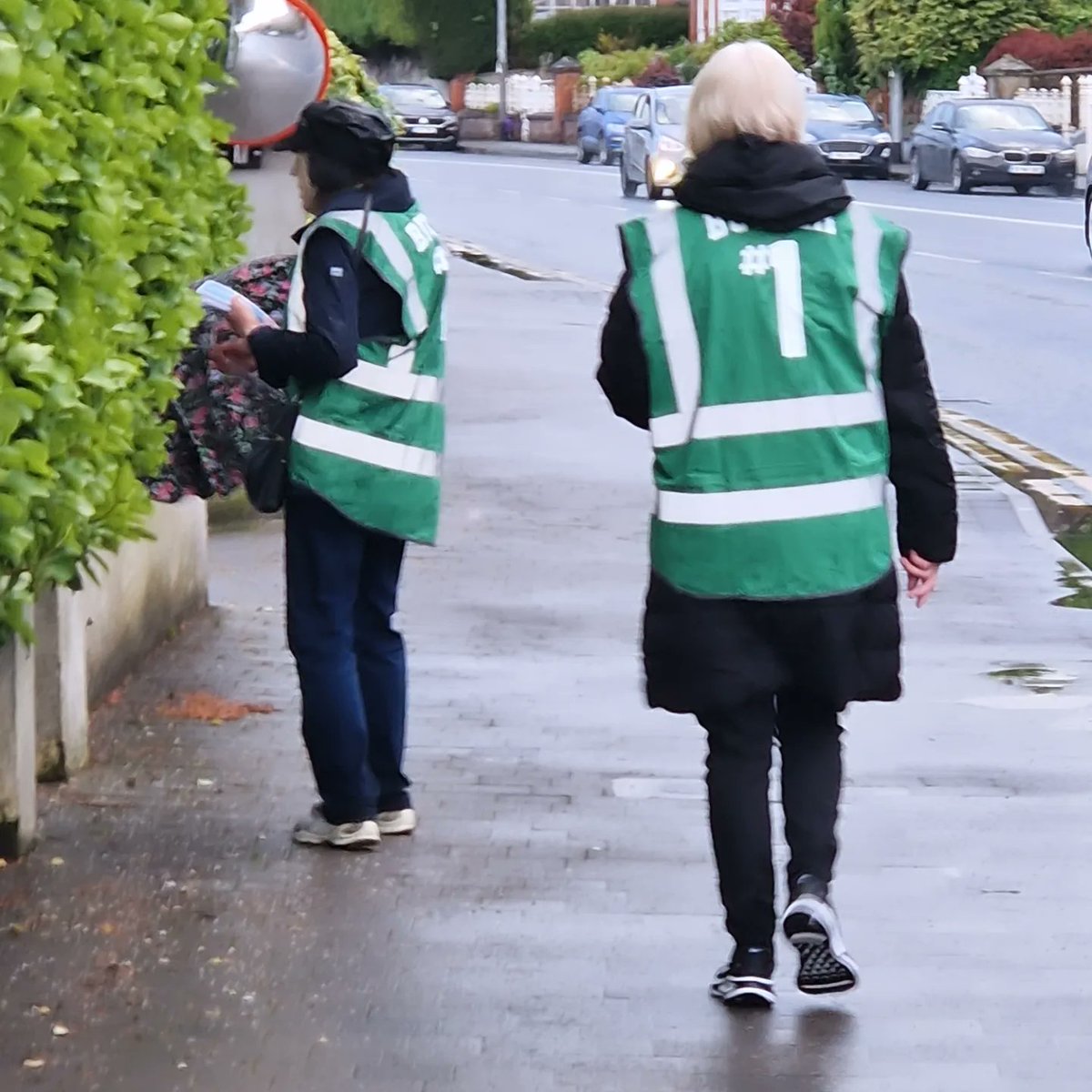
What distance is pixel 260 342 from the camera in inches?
223

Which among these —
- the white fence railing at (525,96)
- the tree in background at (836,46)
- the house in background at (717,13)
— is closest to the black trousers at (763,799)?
the tree in background at (836,46)

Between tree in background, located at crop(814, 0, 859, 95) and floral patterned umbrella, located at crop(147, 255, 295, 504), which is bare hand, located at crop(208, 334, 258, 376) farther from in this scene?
tree in background, located at crop(814, 0, 859, 95)

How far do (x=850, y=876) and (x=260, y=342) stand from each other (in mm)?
1794

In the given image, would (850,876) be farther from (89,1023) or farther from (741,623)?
(89,1023)

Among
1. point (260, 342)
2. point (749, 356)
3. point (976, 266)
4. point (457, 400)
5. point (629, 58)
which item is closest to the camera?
point (749, 356)

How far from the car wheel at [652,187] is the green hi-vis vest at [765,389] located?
1132 inches

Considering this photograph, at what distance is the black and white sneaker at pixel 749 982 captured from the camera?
4.86 metres

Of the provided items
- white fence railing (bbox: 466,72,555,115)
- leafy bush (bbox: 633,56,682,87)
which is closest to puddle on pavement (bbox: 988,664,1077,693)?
leafy bush (bbox: 633,56,682,87)

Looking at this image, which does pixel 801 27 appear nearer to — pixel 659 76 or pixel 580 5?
pixel 659 76

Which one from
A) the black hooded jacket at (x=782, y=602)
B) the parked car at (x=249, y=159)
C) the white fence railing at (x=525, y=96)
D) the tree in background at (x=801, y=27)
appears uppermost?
the tree in background at (x=801, y=27)

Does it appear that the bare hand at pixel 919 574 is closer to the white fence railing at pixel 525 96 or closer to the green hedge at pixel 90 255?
the green hedge at pixel 90 255

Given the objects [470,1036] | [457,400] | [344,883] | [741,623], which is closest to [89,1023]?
[470,1036]

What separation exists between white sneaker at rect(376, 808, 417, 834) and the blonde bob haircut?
6.78ft

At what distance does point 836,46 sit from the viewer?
55.4 m
